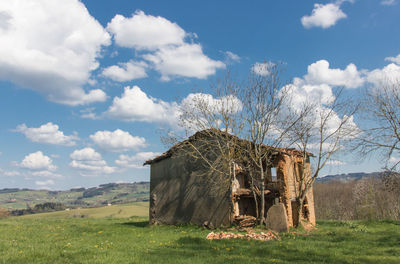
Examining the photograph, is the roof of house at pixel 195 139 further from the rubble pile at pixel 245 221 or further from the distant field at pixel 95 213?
the distant field at pixel 95 213

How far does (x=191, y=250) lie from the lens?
12.2m

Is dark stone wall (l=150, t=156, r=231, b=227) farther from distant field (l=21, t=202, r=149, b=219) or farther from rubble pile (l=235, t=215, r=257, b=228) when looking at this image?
distant field (l=21, t=202, r=149, b=219)

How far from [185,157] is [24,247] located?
13021 millimetres

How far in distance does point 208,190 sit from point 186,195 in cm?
234

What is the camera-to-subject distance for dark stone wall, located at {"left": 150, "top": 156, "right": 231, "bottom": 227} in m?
21.0

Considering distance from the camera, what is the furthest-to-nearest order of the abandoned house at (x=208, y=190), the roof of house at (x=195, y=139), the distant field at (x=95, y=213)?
→ the distant field at (x=95, y=213) < the roof of house at (x=195, y=139) < the abandoned house at (x=208, y=190)

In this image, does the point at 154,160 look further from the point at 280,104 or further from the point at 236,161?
the point at 280,104

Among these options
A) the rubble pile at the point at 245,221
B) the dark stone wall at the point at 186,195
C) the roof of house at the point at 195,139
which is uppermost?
the roof of house at the point at 195,139

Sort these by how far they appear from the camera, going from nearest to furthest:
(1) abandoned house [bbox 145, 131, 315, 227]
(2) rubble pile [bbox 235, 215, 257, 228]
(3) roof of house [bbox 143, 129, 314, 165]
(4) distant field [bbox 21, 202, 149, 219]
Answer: (2) rubble pile [bbox 235, 215, 257, 228] → (1) abandoned house [bbox 145, 131, 315, 227] → (3) roof of house [bbox 143, 129, 314, 165] → (4) distant field [bbox 21, 202, 149, 219]

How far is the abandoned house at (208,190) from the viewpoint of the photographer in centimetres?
2092

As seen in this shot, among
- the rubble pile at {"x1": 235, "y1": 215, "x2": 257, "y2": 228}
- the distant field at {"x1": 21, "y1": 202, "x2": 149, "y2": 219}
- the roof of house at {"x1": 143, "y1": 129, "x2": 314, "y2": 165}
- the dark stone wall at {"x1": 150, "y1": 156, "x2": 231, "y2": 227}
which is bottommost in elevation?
the distant field at {"x1": 21, "y1": 202, "x2": 149, "y2": 219}

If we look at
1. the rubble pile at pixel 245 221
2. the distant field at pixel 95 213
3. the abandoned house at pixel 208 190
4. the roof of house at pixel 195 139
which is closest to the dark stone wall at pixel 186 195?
the abandoned house at pixel 208 190

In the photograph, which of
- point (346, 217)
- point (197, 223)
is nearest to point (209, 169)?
point (197, 223)

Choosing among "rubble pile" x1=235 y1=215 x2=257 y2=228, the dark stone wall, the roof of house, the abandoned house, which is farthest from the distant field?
Answer: "rubble pile" x1=235 y1=215 x2=257 y2=228
